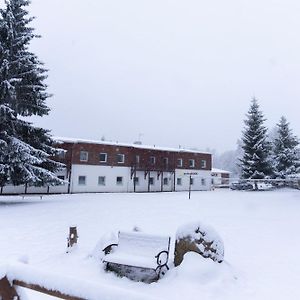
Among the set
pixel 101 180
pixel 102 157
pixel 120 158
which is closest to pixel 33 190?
pixel 101 180

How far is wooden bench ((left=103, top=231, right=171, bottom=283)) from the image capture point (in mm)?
6559

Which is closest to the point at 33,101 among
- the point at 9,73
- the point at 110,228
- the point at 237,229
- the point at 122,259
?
the point at 9,73

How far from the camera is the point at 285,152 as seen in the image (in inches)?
1614

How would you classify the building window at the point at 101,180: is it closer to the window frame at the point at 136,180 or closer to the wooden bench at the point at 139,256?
the window frame at the point at 136,180

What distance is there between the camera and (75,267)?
23.9 ft

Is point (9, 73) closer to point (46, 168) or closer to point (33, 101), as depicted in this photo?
point (33, 101)

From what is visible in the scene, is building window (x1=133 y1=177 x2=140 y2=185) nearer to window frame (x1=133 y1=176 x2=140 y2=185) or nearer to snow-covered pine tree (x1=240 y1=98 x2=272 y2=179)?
window frame (x1=133 y1=176 x2=140 y2=185)

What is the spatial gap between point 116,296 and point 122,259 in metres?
4.99

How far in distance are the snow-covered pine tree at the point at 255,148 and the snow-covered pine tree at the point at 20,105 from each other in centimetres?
2570

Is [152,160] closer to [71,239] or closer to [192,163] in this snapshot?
[192,163]

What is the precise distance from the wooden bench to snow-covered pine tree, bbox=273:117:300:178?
36.1 meters

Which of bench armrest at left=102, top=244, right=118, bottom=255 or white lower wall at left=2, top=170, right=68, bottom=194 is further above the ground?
white lower wall at left=2, top=170, right=68, bottom=194

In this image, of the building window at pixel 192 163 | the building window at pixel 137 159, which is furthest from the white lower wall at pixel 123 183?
the building window at pixel 192 163

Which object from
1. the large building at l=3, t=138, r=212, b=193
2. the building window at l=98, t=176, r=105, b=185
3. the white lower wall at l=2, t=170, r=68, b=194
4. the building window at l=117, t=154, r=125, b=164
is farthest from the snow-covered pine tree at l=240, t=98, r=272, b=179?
the white lower wall at l=2, t=170, r=68, b=194
